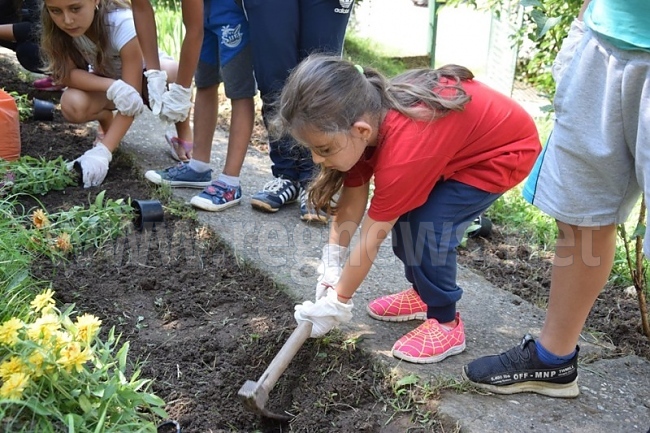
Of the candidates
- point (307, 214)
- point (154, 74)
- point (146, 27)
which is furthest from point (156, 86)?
point (307, 214)

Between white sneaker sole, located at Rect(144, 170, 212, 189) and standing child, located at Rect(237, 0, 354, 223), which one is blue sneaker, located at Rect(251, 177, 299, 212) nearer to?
standing child, located at Rect(237, 0, 354, 223)

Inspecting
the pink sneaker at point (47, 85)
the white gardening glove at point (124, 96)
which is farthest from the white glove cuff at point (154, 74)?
the pink sneaker at point (47, 85)

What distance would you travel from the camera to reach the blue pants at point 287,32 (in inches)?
121

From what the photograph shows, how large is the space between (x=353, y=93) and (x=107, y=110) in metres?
2.26

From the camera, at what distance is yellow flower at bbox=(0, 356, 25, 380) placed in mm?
1568

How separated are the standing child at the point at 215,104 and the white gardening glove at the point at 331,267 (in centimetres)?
109

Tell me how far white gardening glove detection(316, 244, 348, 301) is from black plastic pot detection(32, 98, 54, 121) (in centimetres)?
272

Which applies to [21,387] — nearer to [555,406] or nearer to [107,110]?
[555,406]

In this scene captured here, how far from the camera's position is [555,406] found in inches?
84.6

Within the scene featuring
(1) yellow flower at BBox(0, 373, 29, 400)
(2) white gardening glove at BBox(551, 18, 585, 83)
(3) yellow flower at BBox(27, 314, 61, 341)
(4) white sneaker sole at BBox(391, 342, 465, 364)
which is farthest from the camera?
(4) white sneaker sole at BBox(391, 342, 465, 364)

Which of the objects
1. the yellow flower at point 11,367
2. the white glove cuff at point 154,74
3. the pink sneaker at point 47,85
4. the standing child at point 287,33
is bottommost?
the pink sneaker at point 47,85

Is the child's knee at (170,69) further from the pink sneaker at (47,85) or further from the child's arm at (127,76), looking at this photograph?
the pink sneaker at (47,85)

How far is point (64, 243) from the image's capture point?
2.88 metres

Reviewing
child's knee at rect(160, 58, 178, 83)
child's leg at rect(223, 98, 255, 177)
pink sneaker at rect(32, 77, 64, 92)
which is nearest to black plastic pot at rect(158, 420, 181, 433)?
child's leg at rect(223, 98, 255, 177)
